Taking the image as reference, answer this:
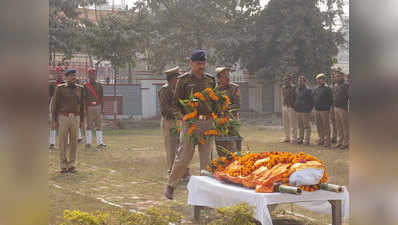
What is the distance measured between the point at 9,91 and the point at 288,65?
2781 centimetres

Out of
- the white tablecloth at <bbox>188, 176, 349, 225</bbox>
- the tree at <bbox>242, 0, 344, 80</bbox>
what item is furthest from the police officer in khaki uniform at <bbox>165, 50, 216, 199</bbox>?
the tree at <bbox>242, 0, 344, 80</bbox>

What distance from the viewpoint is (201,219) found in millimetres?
6453

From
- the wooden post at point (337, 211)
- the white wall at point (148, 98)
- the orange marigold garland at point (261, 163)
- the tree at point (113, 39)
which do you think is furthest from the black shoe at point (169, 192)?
the white wall at point (148, 98)

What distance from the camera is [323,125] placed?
15.3 metres

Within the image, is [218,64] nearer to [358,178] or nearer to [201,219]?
[201,219]

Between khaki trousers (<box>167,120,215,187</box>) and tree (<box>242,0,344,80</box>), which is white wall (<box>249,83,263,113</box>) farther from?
khaki trousers (<box>167,120,215,187</box>)

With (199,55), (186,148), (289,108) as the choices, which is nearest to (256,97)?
(289,108)

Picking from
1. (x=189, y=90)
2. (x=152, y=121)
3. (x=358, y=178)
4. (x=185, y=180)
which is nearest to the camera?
(x=358, y=178)

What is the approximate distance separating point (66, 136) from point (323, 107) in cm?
826

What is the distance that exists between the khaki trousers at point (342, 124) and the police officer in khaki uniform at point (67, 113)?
7.46 meters

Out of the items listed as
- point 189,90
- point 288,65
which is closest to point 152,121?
point 288,65

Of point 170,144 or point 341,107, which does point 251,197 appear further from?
point 341,107

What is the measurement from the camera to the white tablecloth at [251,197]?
504 cm

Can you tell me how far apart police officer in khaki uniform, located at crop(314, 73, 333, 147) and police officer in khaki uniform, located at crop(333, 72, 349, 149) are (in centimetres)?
61
